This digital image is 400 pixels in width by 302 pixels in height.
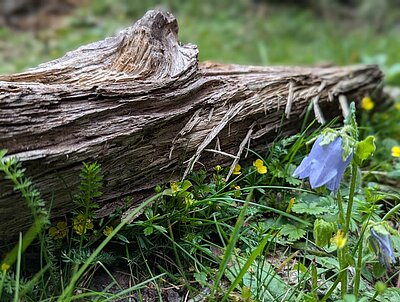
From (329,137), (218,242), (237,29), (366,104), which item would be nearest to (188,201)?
(218,242)

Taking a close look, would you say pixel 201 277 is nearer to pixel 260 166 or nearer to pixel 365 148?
pixel 260 166

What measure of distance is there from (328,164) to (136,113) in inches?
22.9

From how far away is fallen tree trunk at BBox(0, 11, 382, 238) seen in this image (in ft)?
4.46

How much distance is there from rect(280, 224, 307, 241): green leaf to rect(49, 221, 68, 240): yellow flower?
2.09 ft

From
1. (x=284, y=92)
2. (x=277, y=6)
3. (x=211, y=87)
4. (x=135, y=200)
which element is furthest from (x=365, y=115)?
(x=277, y=6)

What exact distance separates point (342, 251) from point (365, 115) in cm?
129

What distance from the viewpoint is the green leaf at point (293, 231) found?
1.60 metres

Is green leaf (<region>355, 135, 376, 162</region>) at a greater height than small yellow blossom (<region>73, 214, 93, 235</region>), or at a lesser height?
greater

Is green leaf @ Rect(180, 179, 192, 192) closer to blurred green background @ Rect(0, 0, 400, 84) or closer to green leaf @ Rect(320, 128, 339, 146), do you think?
green leaf @ Rect(320, 128, 339, 146)

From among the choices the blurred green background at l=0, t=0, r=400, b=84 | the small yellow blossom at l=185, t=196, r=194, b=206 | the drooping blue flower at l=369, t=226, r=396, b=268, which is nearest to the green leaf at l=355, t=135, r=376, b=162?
the drooping blue flower at l=369, t=226, r=396, b=268

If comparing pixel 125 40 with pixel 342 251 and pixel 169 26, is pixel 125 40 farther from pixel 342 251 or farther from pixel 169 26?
pixel 342 251

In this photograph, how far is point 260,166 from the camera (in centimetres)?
173

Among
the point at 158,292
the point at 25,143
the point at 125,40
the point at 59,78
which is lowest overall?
the point at 158,292

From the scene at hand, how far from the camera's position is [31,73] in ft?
5.33
